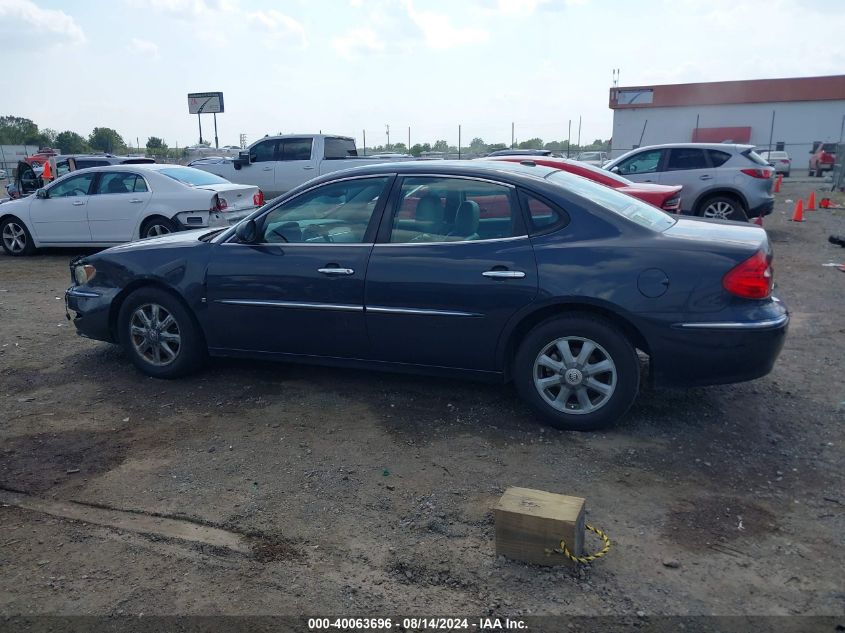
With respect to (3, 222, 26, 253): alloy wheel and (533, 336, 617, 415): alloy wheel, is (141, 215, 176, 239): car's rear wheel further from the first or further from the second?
(533, 336, 617, 415): alloy wheel

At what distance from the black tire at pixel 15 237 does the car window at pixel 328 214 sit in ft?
30.3

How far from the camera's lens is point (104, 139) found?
47.6m

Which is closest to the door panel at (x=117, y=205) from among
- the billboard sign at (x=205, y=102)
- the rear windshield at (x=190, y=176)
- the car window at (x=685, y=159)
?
the rear windshield at (x=190, y=176)

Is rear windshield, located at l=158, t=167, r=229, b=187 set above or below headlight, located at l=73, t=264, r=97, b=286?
above

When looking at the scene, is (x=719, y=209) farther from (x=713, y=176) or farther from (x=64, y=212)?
(x=64, y=212)

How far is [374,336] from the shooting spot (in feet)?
16.3

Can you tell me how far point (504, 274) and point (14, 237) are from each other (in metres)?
11.1

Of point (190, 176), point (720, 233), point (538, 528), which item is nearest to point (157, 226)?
point (190, 176)

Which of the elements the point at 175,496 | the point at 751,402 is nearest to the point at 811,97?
the point at 751,402

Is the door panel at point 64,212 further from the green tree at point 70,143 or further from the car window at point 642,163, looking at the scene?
the green tree at point 70,143

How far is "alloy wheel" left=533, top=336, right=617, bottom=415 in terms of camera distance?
4.47 meters

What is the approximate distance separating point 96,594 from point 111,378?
307 centimetres

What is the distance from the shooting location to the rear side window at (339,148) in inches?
643

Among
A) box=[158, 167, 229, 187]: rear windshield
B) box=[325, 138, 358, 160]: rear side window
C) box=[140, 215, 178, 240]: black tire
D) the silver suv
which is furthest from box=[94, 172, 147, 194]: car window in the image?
the silver suv
